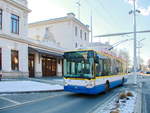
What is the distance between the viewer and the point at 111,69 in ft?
43.4

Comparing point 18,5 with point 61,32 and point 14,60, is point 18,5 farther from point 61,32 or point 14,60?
point 61,32

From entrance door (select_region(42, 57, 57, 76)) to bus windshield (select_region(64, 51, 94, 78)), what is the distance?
1701 cm

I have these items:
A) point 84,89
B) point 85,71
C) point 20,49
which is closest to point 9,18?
point 20,49

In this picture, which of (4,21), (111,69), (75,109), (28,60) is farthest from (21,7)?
(75,109)

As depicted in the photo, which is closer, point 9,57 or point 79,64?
point 79,64

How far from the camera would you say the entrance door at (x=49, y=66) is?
90.4 ft

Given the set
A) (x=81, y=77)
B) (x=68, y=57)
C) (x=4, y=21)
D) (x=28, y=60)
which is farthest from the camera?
(x=28, y=60)

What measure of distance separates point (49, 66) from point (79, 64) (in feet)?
63.1

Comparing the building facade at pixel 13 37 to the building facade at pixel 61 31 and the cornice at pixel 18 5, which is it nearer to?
the cornice at pixel 18 5

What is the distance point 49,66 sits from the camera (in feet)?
94.9

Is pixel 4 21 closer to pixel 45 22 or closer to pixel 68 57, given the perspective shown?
pixel 68 57

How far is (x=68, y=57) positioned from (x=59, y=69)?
2094 cm

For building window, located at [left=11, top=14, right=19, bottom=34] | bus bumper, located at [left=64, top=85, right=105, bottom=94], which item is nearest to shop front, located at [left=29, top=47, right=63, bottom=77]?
building window, located at [left=11, top=14, right=19, bottom=34]

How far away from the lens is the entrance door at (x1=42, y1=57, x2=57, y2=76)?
2754 cm
